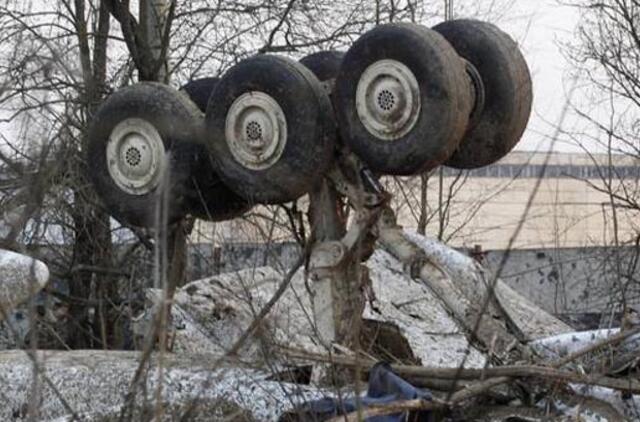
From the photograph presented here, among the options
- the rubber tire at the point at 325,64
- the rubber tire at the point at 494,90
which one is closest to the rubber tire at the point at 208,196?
the rubber tire at the point at 325,64

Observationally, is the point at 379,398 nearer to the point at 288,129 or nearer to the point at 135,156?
the point at 288,129

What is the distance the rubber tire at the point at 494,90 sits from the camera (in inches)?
273

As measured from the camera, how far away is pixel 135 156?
23.0ft

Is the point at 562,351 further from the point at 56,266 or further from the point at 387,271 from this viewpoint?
the point at 56,266

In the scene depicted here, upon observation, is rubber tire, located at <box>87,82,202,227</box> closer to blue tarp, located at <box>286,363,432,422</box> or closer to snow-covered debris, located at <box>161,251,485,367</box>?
snow-covered debris, located at <box>161,251,485,367</box>

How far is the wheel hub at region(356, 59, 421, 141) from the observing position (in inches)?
249

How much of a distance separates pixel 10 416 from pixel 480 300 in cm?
248

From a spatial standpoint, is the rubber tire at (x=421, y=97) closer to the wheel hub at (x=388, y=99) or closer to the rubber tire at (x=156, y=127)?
the wheel hub at (x=388, y=99)

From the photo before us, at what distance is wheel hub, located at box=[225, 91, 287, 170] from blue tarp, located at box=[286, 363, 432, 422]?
1.86 metres

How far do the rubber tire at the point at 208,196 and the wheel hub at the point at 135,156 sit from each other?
19cm

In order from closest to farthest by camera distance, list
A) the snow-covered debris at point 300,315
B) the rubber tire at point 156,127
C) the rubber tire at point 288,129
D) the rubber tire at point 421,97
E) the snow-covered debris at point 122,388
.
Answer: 1. the snow-covered debris at point 122,388
2. the rubber tire at point 421,97
3. the rubber tire at point 288,129
4. the rubber tire at point 156,127
5. the snow-covered debris at point 300,315

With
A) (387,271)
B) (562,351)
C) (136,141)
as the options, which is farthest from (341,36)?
(562,351)

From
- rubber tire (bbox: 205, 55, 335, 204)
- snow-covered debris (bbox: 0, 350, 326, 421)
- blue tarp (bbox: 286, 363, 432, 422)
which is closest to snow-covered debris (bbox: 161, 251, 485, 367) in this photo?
rubber tire (bbox: 205, 55, 335, 204)

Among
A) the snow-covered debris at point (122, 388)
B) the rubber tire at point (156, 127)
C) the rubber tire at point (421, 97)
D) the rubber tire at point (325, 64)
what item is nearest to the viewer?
the snow-covered debris at point (122, 388)
